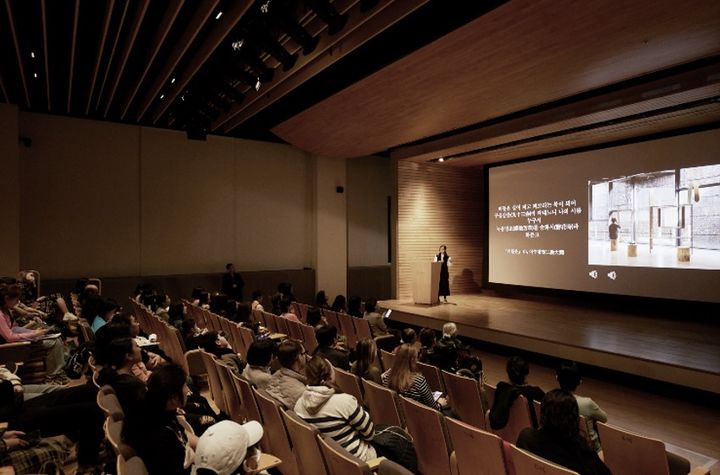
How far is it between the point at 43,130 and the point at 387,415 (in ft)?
29.5

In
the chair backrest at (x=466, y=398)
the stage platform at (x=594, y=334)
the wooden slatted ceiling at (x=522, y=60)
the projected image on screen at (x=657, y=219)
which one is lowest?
the stage platform at (x=594, y=334)

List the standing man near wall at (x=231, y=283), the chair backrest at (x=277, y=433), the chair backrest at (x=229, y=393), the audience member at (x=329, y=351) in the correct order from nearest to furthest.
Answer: the chair backrest at (x=277, y=433) < the chair backrest at (x=229, y=393) < the audience member at (x=329, y=351) < the standing man near wall at (x=231, y=283)

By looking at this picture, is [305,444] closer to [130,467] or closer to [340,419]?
[340,419]

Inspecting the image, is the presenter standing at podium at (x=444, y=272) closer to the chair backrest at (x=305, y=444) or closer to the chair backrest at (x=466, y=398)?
the chair backrest at (x=466, y=398)

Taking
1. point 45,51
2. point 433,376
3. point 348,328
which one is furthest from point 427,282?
point 45,51

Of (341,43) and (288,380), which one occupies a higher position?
(341,43)

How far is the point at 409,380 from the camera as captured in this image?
125 inches

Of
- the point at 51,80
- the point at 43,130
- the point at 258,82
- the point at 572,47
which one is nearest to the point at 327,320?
the point at 258,82

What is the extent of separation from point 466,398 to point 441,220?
795 cm

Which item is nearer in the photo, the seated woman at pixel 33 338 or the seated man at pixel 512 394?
the seated man at pixel 512 394

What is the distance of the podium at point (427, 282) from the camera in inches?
372

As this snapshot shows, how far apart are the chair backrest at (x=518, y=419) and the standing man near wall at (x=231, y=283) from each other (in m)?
7.50

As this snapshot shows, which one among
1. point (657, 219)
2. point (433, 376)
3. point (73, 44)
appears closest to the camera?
point (433, 376)

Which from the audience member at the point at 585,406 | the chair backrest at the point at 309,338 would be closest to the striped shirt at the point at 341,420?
the audience member at the point at 585,406
